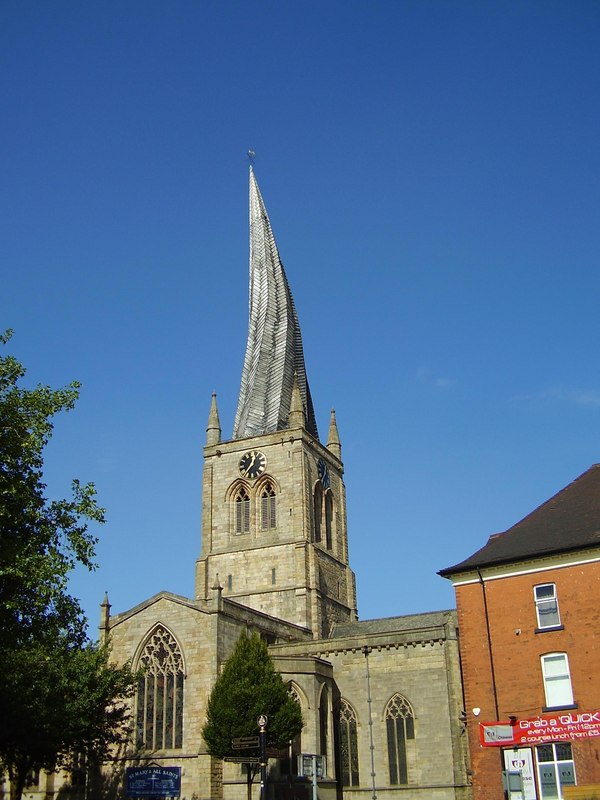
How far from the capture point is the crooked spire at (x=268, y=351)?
216 ft

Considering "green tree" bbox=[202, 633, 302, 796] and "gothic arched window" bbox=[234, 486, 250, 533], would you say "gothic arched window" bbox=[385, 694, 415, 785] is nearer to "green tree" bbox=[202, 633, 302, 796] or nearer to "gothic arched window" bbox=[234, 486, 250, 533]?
"green tree" bbox=[202, 633, 302, 796]

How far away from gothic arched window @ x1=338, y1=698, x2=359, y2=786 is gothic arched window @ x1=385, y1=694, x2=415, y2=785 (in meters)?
1.73

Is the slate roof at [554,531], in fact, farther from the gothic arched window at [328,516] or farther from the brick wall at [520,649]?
the gothic arched window at [328,516]

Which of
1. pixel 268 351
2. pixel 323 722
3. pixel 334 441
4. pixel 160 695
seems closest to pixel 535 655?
pixel 323 722

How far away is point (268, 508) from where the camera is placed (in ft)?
198

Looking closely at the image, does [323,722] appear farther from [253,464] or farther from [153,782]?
[253,464]

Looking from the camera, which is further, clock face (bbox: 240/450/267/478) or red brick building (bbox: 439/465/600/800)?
clock face (bbox: 240/450/267/478)

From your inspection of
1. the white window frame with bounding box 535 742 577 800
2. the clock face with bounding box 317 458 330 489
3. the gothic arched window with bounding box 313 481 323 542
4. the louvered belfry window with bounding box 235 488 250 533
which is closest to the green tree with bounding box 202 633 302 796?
the white window frame with bounding box 535 742 577 800

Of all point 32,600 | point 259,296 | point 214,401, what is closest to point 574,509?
point 32,600

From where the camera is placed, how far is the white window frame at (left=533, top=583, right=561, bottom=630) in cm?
3031

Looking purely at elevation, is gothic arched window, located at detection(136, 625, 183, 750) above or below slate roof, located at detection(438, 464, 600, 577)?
below

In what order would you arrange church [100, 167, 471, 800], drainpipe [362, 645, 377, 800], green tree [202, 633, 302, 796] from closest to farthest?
green tree [202, 633, 302, 796] → church [100, 167, 471, 800] → drainpipe [362, 645, 377, 800]

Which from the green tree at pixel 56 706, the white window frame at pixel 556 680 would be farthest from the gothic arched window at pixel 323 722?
the white window frame at pixel 556 680

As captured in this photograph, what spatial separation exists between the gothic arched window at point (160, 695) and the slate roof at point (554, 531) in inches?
713
